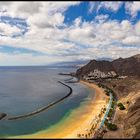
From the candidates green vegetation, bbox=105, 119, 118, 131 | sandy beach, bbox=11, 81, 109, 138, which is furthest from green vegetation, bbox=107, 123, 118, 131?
sandy beach, bbox=11, 81, 109, 138

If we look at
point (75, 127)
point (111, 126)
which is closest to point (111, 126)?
point (111, 126)

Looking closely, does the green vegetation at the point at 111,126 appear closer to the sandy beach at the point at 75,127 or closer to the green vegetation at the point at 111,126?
the green vegetation at the point at 111,126

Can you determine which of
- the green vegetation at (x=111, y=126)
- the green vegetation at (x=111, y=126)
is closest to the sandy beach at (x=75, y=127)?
the green vegetation at (x=111, y=126)

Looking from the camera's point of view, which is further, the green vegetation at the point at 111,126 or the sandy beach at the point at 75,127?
the sandy beach at the point at 75,127

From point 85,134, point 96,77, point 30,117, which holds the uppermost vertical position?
point 96,77

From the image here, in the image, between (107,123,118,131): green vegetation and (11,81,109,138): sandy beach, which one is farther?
(11,81,109,138): sandy beach

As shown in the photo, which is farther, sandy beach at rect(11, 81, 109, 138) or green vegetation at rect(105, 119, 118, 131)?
sandy beach at rect(11, 81, 109, 138)

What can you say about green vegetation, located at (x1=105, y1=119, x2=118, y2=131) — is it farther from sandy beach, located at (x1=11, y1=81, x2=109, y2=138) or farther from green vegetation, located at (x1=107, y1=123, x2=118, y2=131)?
sandy beach, located at (x1=11, y1=81, x2=109, y2=138)

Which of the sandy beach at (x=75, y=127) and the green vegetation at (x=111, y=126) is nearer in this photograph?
→ the green vegetation at (x=111, y=126)

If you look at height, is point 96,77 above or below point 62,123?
above

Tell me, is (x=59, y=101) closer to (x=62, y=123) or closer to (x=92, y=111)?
(x=92, y=111)

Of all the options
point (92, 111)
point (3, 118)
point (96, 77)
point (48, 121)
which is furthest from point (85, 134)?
point (96, 77)
